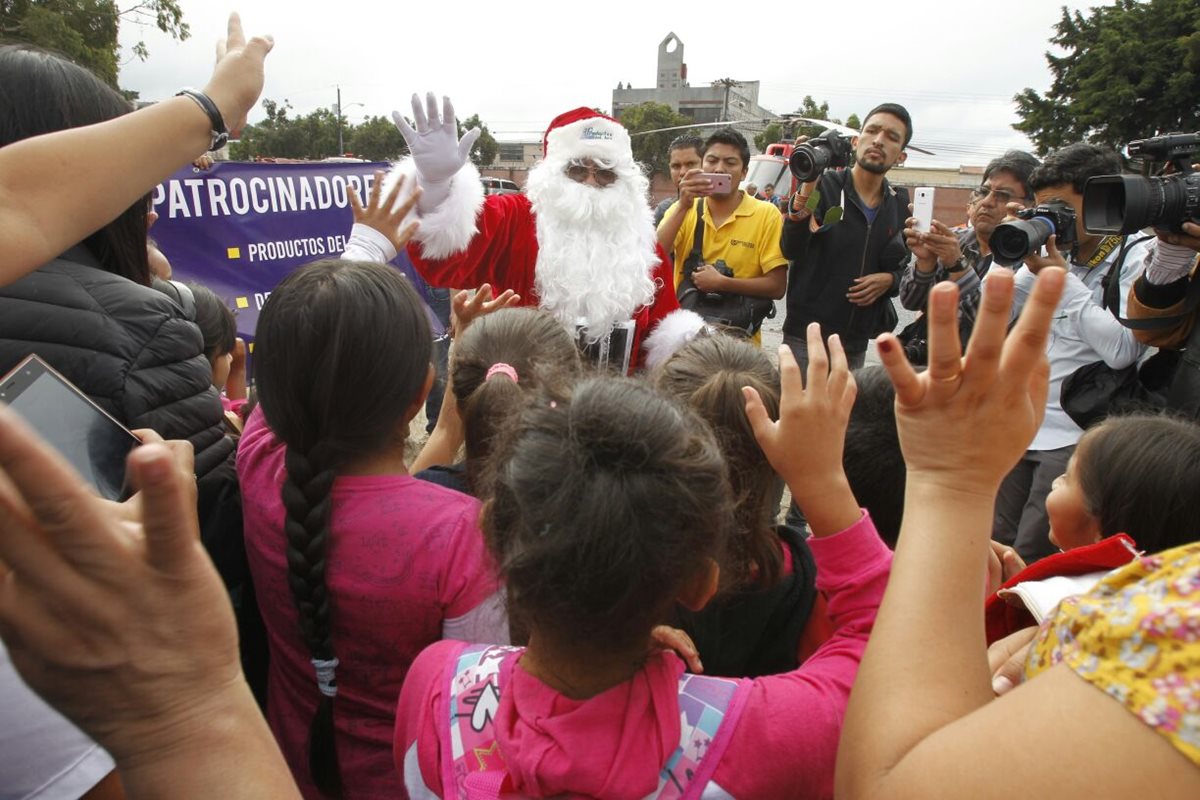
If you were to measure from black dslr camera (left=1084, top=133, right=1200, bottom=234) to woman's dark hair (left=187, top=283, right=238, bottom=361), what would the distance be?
105 inches

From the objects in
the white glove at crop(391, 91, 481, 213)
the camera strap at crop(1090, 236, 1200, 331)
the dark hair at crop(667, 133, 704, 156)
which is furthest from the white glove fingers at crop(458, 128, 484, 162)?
the dark hair at crop(667, 133, 704, 156)

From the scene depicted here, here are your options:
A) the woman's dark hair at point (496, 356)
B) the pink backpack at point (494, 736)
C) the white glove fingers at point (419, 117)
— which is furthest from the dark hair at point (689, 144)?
the pink backpack at point (494, 736)

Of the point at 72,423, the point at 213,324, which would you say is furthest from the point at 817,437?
the point at 213,324

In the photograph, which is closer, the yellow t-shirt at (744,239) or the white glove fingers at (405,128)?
the white glove fingers at (405,128)

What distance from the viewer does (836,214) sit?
3.58m

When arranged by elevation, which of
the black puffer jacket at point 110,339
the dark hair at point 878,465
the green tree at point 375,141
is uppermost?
the green tree at point 375,141

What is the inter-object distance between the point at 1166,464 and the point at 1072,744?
988 millimetres

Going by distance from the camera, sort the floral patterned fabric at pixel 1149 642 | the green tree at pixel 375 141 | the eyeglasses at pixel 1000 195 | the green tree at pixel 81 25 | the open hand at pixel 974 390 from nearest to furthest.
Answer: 1. the floral patterned fabric at pixel 1149 642
2. the open hand at pixel 974 390
3. the eyeglasses at pixel 1000 195
4. the green tree at pixel 81 25
5. the green tree at pixel 375 141

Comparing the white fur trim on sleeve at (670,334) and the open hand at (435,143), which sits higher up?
the open hand at (435,143)

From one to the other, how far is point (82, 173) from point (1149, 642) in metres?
1.36

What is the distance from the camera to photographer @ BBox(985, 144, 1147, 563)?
2449mm

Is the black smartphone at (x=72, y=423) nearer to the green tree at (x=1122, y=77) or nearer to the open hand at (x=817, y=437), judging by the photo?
the open hand at (x=817, y=437)

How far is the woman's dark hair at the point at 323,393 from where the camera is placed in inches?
45.9

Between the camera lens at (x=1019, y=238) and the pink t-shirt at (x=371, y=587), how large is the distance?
2.01 meters
